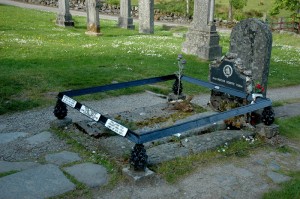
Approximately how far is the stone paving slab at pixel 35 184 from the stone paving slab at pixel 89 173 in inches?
7.6

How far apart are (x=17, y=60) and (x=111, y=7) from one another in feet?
89.9

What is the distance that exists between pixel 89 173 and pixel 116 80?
638cm

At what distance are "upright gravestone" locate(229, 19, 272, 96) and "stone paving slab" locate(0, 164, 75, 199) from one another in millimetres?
5283

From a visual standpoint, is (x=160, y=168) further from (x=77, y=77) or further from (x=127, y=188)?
(x=77, y=77)

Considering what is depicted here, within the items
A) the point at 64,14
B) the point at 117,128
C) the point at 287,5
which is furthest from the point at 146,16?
the point at 117,128

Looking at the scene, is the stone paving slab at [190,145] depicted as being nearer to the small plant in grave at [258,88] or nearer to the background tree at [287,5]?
the small plant in grave at [258,88]

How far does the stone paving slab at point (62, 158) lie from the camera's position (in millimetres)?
6293

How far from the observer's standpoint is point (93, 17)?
2138 cm

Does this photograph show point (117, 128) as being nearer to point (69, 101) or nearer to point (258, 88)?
point (69, 101)

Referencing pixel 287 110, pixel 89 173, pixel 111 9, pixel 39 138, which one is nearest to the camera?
pixel 89 173

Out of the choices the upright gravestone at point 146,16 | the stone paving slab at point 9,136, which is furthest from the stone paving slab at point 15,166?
the upright gravestone at point 146,16

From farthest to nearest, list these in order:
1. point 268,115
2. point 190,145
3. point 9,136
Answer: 1. point 268,115
2. point 9,136
3. point 190,145

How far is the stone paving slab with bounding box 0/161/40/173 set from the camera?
5961mm

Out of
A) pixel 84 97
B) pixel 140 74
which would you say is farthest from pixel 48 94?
pixel 140 74
